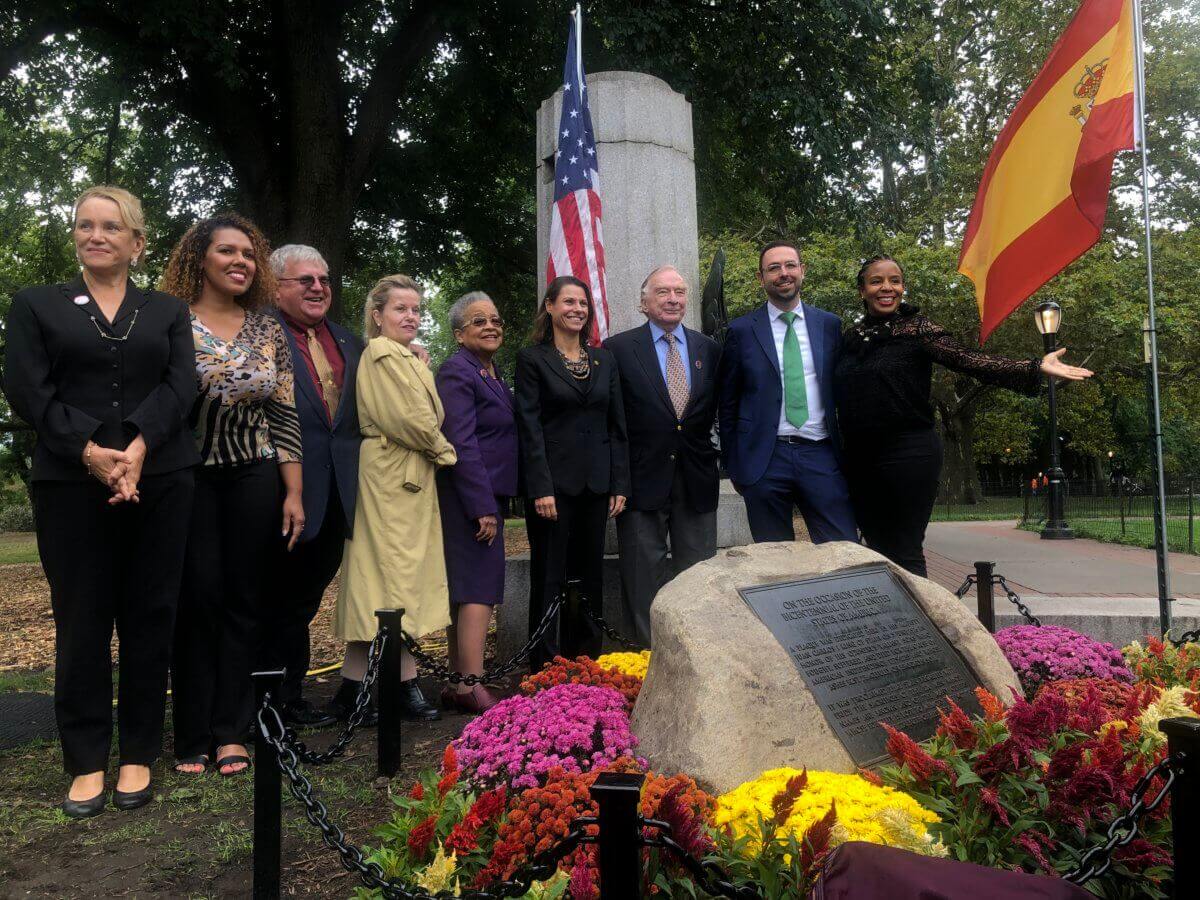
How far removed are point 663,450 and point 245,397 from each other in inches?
84.0

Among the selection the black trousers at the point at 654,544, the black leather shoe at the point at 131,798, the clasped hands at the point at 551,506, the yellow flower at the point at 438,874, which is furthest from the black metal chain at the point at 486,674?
the yellow flower at the point at 438,874

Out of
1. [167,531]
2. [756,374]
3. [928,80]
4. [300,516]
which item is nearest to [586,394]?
[756,374]

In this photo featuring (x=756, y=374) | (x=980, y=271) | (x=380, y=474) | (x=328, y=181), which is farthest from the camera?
(x=328, y=181)

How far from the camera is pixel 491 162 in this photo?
46.6ft

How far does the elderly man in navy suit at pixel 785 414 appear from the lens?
4.43 metres

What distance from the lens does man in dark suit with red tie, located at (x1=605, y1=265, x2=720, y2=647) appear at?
15.4 feet

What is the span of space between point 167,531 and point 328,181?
765 cm

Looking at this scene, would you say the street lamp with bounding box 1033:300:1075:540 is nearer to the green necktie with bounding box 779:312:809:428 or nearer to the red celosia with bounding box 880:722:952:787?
the green necktie with bounding box 779:312:809:428

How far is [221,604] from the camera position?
3650mm

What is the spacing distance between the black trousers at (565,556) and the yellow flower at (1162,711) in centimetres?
243

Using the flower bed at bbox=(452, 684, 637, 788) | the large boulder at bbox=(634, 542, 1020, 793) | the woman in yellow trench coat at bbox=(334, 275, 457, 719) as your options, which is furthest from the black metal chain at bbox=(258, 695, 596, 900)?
the woman in yellow trench coat at bbox=(334, 275, 457, 719)

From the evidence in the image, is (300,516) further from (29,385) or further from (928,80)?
(928,80)

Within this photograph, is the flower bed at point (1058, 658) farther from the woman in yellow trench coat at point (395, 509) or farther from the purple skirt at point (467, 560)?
the woman in yellow trench coat at point (395, 509)

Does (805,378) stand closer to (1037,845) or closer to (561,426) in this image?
(561,426)
